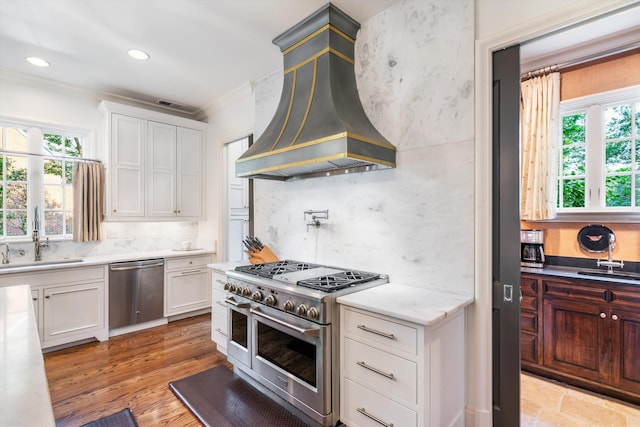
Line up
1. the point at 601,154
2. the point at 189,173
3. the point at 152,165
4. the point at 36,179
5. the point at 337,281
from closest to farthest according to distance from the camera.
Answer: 1. the point at 337,281
2. the point at 601,154
3. the point at 36,179
4. the point at 152,165
5. the point at 189,173

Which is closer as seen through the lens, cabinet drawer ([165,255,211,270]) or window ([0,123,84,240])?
window ([0,123,84,240])

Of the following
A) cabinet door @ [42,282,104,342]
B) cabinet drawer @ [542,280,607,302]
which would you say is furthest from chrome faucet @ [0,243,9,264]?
cabinet drawer @ [542,280,607,302]

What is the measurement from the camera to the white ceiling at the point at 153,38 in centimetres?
229

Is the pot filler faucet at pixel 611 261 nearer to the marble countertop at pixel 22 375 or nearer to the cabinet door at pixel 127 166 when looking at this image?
the marble countertop at pixel 22 375

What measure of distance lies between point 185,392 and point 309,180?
2054mm

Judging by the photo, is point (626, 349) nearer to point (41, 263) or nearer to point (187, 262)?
point (187, 262)

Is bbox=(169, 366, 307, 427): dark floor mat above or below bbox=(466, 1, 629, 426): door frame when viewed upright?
below

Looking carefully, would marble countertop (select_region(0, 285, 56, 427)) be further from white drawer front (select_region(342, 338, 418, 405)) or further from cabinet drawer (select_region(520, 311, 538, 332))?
cabinet drawer (select_region(520, 311, 538, 332))

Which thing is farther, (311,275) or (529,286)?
(529,286)

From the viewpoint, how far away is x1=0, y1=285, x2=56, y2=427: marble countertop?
72 cm

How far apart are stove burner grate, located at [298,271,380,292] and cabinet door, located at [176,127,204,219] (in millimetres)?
2831

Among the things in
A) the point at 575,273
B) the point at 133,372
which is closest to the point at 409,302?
the point at 575,273

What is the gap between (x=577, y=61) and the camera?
2633 mm

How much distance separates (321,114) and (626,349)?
279 cm
